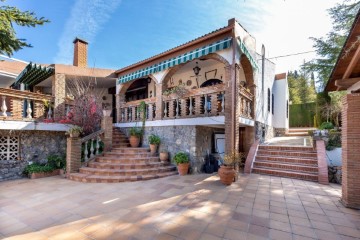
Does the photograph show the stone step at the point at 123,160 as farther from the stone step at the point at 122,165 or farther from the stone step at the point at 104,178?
the stone step at the point at 104,178

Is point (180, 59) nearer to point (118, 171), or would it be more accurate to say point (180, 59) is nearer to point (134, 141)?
point (134, 141)

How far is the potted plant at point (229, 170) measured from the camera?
690 cm

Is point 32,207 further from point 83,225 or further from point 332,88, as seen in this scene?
point 332,88

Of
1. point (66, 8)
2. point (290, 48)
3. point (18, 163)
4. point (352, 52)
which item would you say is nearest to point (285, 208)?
point (352, 52)

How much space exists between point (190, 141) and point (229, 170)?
8.49 feet

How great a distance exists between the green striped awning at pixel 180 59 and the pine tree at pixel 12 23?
577cm

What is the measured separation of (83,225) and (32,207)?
213cm

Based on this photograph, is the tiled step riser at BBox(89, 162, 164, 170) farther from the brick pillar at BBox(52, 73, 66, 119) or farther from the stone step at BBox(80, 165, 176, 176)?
the brick pillar at BBox(52, 73, 66, 119)

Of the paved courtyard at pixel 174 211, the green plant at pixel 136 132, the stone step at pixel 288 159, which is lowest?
the paved courtyard at pixel 174 211

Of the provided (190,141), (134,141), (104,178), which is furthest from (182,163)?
(134,141)

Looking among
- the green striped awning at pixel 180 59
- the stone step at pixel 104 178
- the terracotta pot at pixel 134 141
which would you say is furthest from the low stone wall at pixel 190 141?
the green striped awning at pixel 180 59

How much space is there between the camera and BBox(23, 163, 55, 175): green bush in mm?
8415

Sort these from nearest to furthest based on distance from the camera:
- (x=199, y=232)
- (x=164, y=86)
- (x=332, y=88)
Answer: (x=199, y=232)
(x=332, y=88)
(x=164, y=86)

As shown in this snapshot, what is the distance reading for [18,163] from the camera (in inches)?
337
